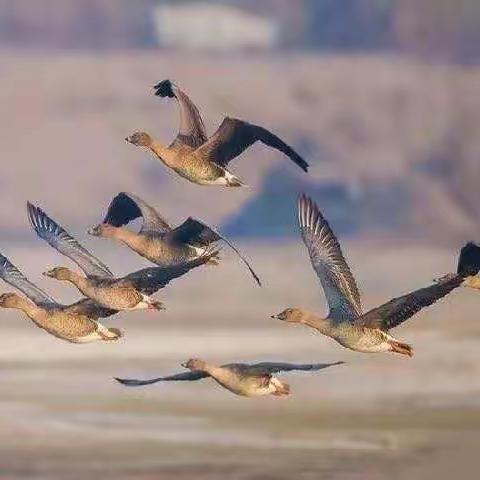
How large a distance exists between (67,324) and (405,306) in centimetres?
145

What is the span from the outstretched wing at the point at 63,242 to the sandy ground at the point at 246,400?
4.6 inches

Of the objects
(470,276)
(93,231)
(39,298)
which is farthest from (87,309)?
(470,276)

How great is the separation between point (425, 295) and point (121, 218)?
1.44 m

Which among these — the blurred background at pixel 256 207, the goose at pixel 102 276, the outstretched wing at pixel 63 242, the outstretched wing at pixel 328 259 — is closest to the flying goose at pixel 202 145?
the blurred background at pixel 256 207

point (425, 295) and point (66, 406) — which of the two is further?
point (66, 406)

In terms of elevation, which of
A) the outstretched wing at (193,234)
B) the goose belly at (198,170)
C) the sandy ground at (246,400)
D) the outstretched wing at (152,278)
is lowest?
the sandy ground at (246,400)

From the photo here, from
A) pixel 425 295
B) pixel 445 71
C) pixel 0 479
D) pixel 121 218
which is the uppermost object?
pixel 445 71

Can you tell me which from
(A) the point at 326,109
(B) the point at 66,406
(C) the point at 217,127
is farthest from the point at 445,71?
(B) the point at 66,406

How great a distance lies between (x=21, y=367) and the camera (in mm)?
7965

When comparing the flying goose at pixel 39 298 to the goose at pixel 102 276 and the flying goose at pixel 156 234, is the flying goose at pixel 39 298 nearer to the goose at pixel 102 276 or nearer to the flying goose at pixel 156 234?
the goose at pixel 102 276

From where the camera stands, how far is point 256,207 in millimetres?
8055

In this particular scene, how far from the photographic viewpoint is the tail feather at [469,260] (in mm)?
7491

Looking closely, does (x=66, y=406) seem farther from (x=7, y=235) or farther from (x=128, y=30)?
(x=128, y=30)

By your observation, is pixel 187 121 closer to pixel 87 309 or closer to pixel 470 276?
pixel 87 309
